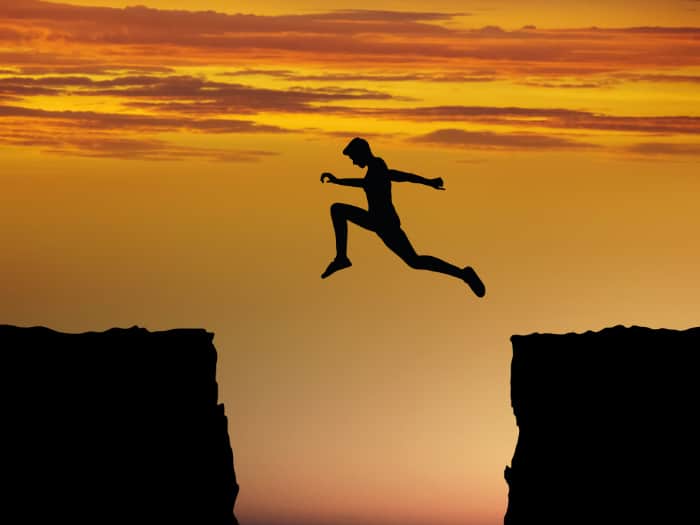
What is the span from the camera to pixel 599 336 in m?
42.3

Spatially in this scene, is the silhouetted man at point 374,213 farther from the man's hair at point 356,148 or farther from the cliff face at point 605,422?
the cliff face at point 605,422

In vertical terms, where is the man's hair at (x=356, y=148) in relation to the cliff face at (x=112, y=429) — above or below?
above

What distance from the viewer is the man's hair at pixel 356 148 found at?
41.5 meters

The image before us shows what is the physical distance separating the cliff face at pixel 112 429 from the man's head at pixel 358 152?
404 centimetres

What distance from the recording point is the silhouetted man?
4150 cm

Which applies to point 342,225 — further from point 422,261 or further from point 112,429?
point 112,429

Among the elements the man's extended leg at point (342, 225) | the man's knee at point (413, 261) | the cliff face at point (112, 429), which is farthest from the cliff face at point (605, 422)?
the cliff face at point (112, 429)

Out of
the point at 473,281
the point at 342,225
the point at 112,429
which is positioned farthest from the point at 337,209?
the point at 112,429

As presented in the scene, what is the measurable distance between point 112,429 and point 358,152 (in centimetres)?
658

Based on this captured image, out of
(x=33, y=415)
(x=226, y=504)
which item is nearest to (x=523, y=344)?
(x=226, y=504)

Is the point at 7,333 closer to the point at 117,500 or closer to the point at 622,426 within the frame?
the point at 117,500

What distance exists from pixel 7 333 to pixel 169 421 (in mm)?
3334

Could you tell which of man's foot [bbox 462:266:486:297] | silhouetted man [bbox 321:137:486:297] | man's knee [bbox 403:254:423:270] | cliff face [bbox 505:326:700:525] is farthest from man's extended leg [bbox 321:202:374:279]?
cliff face [bbox 505:326:700:525]

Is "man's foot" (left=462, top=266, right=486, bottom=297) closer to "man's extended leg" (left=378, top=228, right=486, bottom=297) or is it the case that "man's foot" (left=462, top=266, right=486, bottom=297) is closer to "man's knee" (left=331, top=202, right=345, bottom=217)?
"man's extended leg" (left=378, top=228, right=486, bottom=297)
